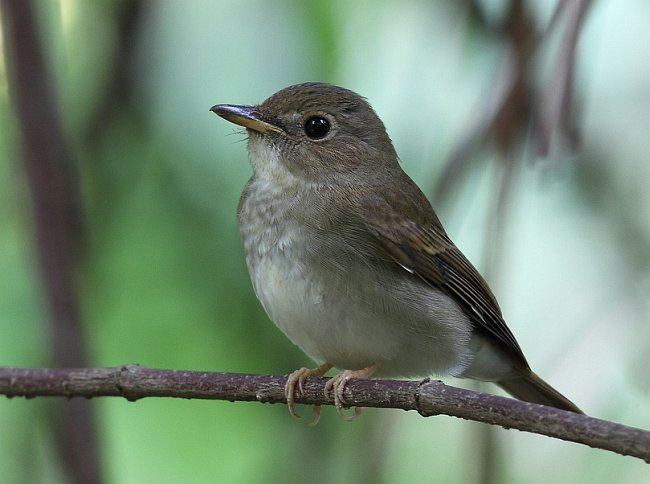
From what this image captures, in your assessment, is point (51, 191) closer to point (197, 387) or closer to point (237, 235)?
point (237, 235)

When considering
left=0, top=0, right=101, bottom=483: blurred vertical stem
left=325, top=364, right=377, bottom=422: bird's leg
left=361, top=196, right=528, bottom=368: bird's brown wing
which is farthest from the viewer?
left=361, top=196, right=528, bottom=368: bird's brown wing

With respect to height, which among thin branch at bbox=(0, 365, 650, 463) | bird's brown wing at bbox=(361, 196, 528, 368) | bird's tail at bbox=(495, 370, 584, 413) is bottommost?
bird's tail at bbox=(495, 370, 584, 413)

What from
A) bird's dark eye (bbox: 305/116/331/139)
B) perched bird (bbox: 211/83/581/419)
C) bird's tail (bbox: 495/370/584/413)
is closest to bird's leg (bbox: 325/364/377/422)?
perched bird (bbox: 211/83/581/419)

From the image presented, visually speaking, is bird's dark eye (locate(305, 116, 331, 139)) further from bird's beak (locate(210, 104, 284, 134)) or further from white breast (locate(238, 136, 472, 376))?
white breast (locate(238, 136, 472, 376))

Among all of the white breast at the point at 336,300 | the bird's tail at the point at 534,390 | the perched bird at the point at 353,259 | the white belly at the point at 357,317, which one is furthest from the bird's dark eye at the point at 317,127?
the bird's tail at the point at 534,390

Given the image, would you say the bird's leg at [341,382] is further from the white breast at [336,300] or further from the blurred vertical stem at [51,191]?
the blurred vertical stem at [51,191]

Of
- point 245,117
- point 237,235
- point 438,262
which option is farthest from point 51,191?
point 438,262

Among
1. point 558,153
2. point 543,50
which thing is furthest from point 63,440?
point 543,50
